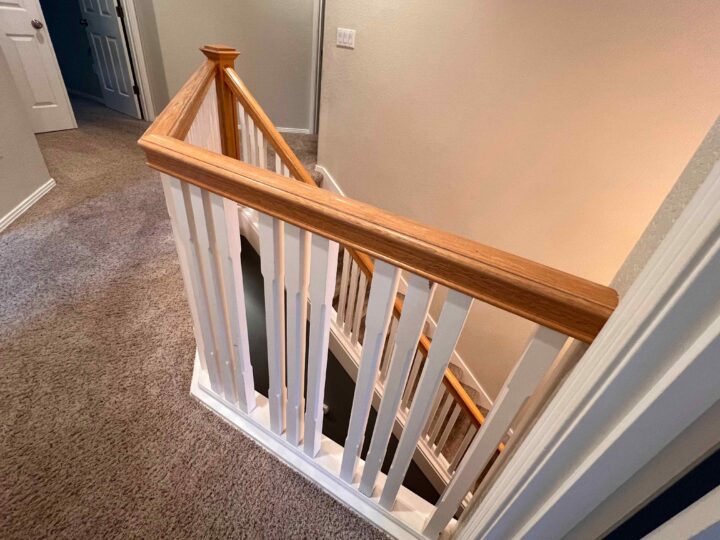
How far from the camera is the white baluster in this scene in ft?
2.70

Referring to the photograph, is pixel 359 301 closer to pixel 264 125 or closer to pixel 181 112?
pixel 264 125

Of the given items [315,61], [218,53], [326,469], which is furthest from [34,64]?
[326,469]

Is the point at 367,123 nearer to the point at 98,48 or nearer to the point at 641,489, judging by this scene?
the point at 641,489

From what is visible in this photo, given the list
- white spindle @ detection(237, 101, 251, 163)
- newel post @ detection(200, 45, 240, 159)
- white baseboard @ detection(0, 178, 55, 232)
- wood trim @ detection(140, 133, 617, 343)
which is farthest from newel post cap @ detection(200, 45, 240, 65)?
white baseboard @ detection(0, 178, 55, 232)

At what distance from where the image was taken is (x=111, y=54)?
3916 millimetres

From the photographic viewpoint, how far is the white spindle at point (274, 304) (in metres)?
0.76

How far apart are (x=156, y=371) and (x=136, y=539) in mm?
563

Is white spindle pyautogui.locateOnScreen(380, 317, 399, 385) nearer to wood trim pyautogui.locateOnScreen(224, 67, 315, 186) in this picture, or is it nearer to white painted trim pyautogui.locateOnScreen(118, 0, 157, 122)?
wood trim pyautogui.locateOnScreen(224, 67, 315, 186)

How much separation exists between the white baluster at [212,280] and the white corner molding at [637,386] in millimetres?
796

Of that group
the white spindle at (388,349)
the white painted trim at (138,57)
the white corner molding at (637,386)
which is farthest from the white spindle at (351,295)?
the white painted trim at (138,57)

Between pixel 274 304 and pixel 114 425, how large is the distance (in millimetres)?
800

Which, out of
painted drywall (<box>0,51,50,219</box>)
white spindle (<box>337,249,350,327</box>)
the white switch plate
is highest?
the white switch plate

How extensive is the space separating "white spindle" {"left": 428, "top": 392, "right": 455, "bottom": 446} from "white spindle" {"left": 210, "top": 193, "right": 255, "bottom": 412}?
1.20 meters

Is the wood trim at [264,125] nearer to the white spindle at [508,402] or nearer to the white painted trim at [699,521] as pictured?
the white spindle at [508,402]
